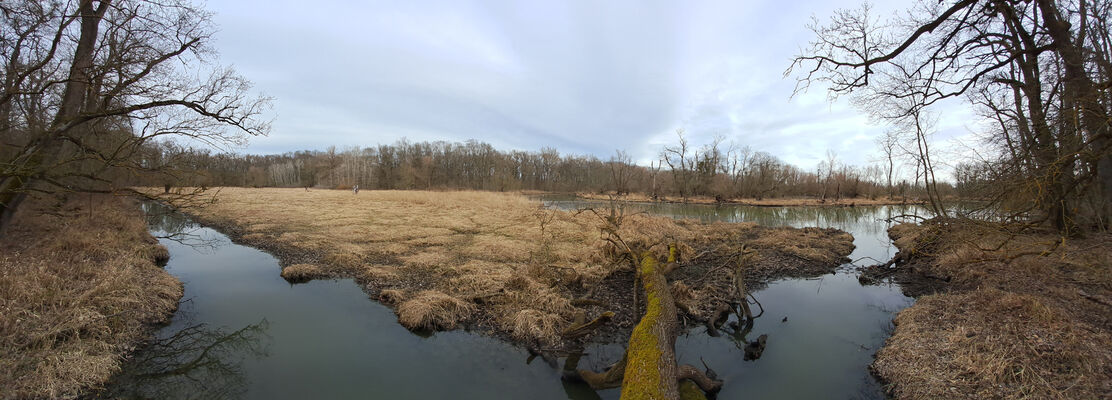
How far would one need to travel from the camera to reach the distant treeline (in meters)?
49.6

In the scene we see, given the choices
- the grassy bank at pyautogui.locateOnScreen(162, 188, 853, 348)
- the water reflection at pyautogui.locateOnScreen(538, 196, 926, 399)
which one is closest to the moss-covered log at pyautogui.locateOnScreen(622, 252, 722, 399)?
the water reflection at pyautogui.locateOnScreen(538, 196, 926, 399)

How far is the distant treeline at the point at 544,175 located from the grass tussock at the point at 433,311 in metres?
38.6

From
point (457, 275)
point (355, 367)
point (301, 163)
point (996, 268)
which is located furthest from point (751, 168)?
point (301, 163)

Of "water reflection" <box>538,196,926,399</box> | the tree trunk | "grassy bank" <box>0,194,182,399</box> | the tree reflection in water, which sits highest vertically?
the tree trunk

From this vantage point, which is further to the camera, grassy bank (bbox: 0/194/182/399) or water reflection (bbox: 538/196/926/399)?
water reflection (bbox: 538/196/926/399)

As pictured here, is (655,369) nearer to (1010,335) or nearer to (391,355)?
(391,355)

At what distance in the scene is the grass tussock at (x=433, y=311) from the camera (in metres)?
6.69

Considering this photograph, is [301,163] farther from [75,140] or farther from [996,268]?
[996,268]

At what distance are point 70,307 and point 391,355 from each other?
467 centimetres

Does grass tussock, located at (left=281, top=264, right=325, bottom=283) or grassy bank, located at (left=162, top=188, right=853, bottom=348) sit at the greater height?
grassy bank, located at (left=162, top=188, right=853, bottom=348)

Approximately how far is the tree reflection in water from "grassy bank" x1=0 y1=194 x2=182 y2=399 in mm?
233

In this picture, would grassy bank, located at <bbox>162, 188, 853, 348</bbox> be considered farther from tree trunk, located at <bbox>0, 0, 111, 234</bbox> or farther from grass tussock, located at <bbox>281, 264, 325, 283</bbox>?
tree trunk, located at <bbox>0, 0, 111, 234</bbox>

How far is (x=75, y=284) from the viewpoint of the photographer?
21.0ft

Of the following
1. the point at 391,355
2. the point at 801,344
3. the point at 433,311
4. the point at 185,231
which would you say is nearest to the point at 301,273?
the point at 433,311
